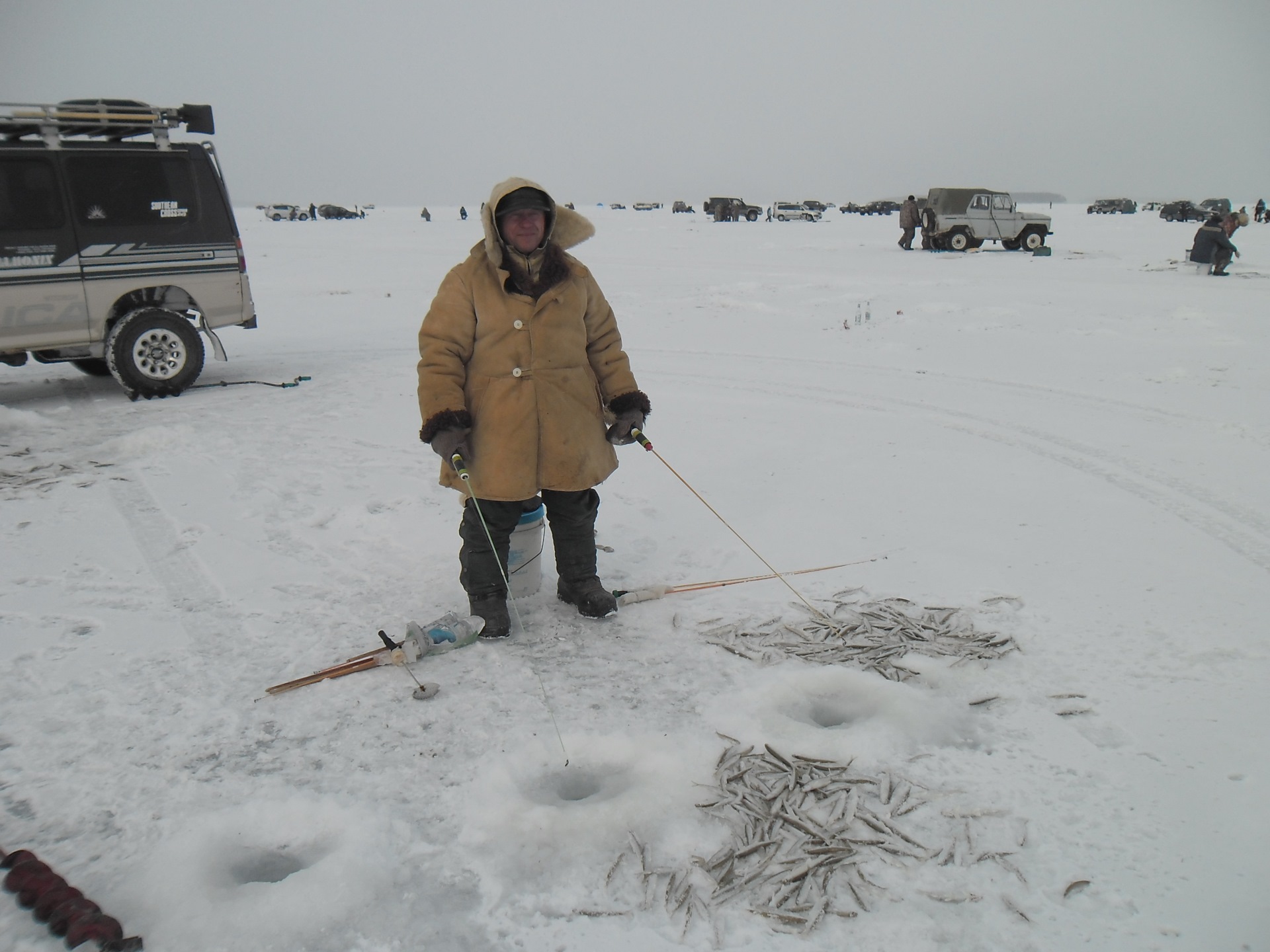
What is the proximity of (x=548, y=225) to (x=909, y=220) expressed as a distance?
24.0 meters

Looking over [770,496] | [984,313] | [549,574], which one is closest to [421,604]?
[549,574]

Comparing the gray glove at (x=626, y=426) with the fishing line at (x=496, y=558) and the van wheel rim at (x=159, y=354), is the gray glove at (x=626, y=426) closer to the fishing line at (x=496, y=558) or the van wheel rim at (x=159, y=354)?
the fishing line at (x=496, y=558)

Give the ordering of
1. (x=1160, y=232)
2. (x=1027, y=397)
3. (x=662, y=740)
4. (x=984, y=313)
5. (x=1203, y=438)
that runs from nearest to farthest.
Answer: (x=662, y=740) < (x=1203, y=438) < (x=1027, y=397) < (x=984, y=313) < (x=1160, y=232)

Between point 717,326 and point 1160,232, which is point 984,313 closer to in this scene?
point 717,326

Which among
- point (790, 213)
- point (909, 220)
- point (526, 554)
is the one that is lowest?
point (526, 554)

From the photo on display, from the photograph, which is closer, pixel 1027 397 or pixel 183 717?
pixel 183 717

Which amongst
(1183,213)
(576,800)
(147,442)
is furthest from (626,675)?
(1183,213)

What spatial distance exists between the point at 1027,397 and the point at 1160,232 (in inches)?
1216

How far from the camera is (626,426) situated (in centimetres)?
383

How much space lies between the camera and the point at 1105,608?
154 inches

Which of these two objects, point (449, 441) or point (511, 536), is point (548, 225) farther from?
point (511, 536)

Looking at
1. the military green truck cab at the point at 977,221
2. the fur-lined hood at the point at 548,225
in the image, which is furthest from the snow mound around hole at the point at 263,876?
the military green truck cab at the point at 977,221

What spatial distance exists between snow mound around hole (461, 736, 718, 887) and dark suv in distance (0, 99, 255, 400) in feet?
24.5

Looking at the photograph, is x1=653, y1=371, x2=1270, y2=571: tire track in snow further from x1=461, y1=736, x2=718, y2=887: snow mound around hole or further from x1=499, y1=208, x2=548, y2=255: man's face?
x1=499, y1=208, x2=548, y2=255: man's face
